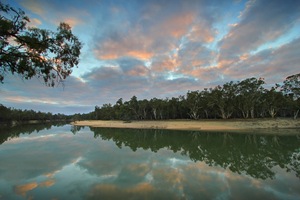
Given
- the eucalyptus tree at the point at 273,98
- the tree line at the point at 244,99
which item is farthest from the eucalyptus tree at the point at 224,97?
the eucalyptus tree at the point at 273,98

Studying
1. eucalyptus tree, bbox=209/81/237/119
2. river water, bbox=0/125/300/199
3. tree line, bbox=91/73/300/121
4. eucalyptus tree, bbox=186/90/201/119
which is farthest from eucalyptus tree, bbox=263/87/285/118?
river water, bbox=0/125/300/199

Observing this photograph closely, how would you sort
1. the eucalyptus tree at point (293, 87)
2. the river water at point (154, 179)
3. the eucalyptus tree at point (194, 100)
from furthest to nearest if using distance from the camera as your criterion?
the eucalyptus tree at point (194, 100), the eucalyptus tree at point (293, 87), the river water at point (154, 179)

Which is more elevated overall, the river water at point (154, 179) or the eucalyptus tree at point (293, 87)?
the eucalyptus tree at point (293, 87)

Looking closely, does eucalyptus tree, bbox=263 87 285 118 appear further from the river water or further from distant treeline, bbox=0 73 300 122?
the river water

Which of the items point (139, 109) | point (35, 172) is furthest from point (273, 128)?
point (139, 109)

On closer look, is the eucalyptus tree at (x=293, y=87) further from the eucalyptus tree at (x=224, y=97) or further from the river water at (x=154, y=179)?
the river water at (x=154, y=179)

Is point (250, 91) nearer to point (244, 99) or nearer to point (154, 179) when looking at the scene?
point (244, 99)

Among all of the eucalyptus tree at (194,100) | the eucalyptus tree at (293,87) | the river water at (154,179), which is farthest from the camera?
the eucalyptus tree at (194,100)

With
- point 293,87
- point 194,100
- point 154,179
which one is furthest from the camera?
point 194,100

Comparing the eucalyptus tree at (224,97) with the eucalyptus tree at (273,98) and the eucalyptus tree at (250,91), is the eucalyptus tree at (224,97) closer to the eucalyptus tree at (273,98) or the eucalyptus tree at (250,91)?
the eucalyptus tree at (250,91)

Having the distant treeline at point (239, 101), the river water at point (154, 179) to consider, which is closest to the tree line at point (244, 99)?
the distant treeline at point (239, 101)

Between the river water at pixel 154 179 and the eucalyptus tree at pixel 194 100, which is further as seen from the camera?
the eucalyptus tree at pixel 194 100

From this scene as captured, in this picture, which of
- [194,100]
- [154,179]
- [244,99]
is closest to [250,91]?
[244,99]

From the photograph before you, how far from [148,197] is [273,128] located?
4103cm
